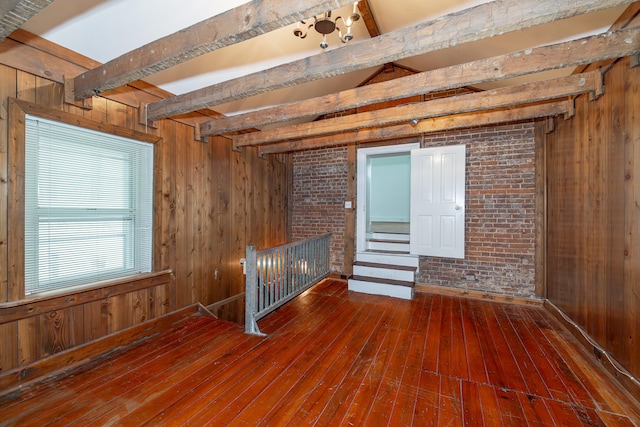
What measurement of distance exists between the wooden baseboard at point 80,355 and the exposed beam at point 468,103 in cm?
262

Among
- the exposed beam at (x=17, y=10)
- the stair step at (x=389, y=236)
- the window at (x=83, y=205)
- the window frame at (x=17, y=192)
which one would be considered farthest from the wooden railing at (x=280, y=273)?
the exposed beam at (x=17, y=10)

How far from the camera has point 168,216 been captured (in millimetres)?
3037

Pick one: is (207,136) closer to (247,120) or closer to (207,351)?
(247,120)

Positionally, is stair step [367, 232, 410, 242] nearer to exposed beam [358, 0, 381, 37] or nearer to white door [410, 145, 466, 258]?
white door [410, 145, 466, 258]

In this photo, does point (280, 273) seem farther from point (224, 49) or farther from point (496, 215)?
point (496, 215)

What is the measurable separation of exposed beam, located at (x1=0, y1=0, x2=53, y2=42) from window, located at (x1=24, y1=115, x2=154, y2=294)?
0.94m

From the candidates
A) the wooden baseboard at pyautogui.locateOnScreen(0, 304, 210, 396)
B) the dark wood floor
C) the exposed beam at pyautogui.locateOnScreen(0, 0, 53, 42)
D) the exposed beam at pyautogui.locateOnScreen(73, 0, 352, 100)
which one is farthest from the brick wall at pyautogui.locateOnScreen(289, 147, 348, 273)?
the exposed beam at pyautogui.locateOnScreen(0, 0, 53, 42)

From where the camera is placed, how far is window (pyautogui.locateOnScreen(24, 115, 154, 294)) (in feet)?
6.74

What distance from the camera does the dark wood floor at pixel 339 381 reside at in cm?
168

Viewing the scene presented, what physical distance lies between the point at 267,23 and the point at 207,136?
2.42 metres

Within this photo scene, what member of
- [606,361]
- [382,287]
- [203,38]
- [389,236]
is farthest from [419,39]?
[389,236]

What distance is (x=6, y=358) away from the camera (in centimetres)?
190

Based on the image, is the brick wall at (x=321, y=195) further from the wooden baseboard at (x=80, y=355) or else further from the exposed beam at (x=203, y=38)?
the exposed beam at (x=203, y=38)

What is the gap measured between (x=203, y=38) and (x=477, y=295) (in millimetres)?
4498
